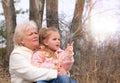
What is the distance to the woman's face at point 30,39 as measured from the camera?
12.9 feet

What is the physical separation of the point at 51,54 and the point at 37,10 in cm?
642

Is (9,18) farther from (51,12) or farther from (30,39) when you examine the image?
(30,39)

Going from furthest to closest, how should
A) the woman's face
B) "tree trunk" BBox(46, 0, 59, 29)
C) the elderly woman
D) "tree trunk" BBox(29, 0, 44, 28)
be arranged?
1. "tree trunk" BBox(46, 0, 59, 29)
2. "tree trunk" BBox(29, 0, 44, 28)
3. the woman's face
4. the elderly woman

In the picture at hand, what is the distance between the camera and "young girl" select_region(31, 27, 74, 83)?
3838 mm

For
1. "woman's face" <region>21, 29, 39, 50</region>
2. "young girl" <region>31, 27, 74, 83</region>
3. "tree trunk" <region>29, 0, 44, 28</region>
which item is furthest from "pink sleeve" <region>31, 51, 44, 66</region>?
"tree trunk" <region>29, 0, 44, 28</region>

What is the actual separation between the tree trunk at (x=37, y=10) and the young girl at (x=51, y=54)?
6.26 metres

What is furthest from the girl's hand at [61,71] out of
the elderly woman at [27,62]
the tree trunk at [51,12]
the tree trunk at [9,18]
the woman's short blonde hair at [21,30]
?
the tree trunk at [9,18]

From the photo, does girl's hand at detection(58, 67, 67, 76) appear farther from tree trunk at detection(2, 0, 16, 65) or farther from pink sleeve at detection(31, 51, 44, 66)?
tree trunk at detection(2, 0, 16, 65)

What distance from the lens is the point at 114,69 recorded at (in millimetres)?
8609

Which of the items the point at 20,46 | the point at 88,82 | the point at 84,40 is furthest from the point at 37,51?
the point at 84,40

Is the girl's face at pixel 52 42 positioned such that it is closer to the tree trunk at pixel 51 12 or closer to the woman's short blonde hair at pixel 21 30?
the woman's short blonde hair at pixel 21 30

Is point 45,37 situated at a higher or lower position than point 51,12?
higher

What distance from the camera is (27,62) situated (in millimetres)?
3822

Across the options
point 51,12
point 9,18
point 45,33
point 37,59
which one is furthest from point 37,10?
point 37,59
